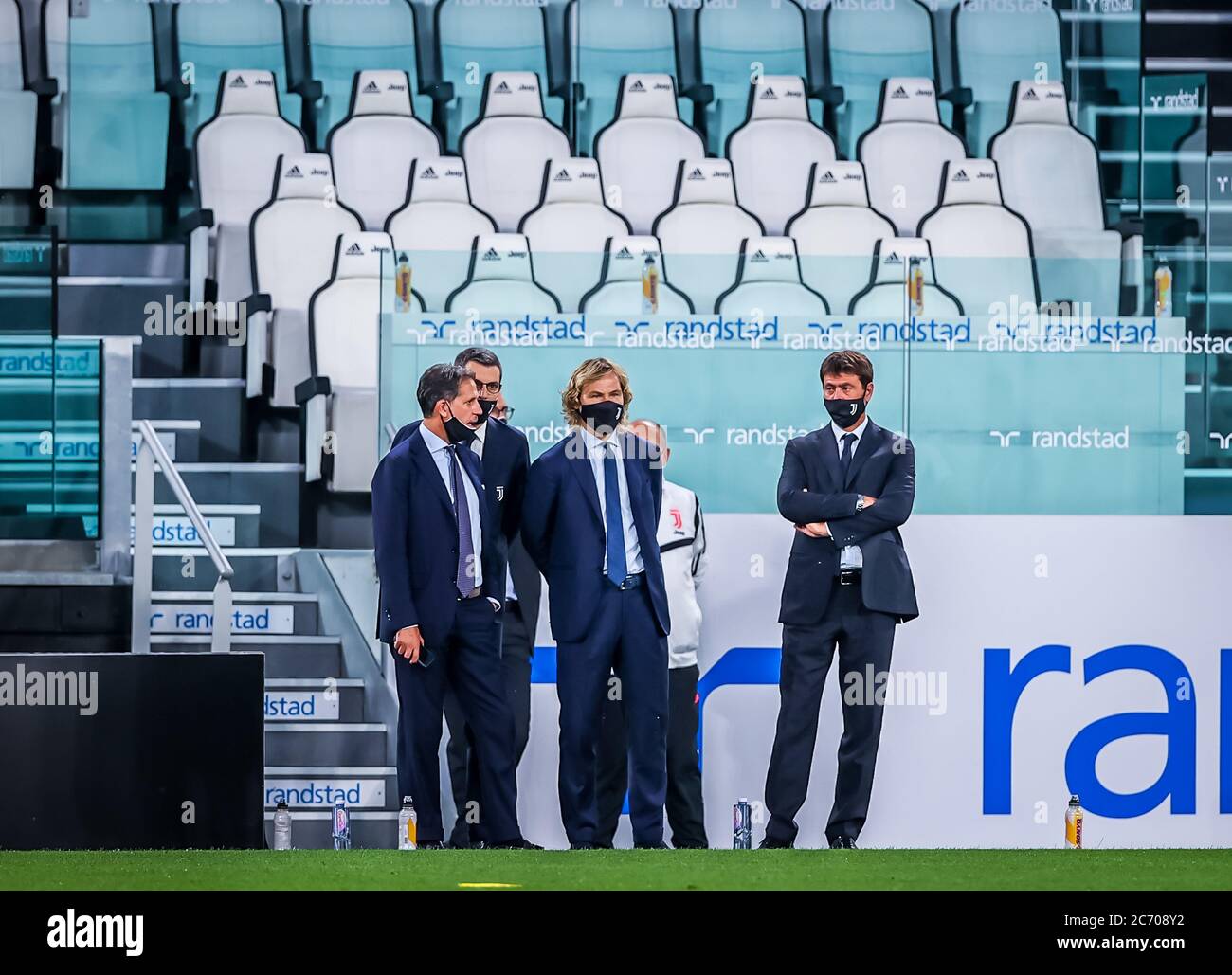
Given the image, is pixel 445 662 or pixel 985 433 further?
pixel 985 433

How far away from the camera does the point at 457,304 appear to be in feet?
23.4

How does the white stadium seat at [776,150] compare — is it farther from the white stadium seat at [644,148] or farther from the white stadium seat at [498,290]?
the white stadium seat at [498,290]

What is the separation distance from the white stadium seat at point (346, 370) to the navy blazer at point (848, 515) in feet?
5.95

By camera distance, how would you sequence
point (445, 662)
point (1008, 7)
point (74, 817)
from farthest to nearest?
point (1008, 7) < point (74, 817) < point (445, 662)

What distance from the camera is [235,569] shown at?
332 inches

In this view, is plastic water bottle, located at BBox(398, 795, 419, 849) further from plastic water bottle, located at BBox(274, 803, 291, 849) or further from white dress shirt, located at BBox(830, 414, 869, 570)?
white dress shirt, located at BBox(830, 414, 869, 570)

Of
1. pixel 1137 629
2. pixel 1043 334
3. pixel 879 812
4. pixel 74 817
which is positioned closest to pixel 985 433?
pixel 1043 334

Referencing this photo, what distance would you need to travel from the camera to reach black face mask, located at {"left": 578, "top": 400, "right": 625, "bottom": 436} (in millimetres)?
6234

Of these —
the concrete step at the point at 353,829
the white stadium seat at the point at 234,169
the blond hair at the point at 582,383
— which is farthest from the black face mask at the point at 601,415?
the white stadium seat at the point at 234,169

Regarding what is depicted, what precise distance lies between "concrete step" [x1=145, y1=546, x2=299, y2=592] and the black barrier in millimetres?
1832

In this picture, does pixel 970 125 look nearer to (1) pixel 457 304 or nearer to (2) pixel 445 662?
(1) pixel 457 304

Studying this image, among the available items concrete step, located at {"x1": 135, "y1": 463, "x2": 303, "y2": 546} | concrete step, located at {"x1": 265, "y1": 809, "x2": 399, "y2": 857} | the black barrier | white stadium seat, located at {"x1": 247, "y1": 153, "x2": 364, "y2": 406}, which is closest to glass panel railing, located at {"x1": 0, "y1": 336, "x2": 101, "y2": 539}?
the black barrier

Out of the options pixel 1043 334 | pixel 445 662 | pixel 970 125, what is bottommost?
pixel 445 662
